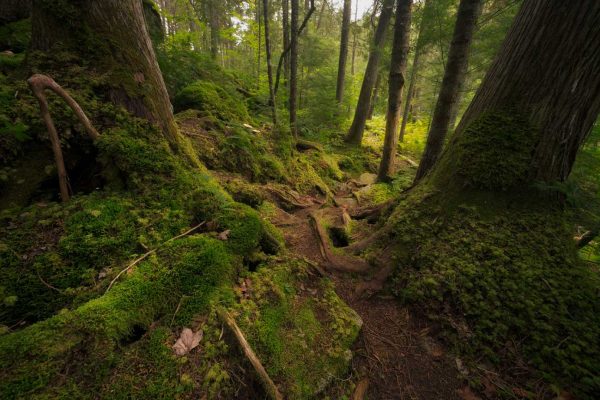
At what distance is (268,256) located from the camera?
10.6 feet

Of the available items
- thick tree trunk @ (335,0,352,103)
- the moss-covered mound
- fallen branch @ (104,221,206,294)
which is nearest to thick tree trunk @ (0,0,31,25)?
fallen branch @ (104,221,206,294)

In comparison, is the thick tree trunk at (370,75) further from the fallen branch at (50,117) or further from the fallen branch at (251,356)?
the fallen branch at (251,356)

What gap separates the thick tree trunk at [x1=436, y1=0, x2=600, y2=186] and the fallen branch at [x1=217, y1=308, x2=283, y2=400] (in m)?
3.26

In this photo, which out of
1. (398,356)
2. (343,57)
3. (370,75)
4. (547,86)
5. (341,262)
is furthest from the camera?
(343,57)

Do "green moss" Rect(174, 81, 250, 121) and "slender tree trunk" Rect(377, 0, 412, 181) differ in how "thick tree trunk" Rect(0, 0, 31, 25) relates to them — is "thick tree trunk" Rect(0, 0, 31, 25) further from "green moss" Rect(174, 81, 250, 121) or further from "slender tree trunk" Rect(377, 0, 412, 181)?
"slender tree trunk" Rect(377, 0, 412, 181)

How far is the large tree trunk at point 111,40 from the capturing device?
3150 mm

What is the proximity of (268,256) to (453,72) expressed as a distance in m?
4.80

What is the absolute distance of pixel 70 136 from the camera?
2.88 metres

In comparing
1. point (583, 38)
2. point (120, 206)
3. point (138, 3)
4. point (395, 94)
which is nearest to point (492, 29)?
point (395, 94)

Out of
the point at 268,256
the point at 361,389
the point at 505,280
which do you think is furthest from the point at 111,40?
the point at 505,280

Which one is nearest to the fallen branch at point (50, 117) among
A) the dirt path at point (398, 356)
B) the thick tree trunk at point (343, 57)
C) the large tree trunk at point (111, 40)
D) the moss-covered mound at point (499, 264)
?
the large tree trunk at point (111, 40)

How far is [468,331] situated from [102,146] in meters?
4.38

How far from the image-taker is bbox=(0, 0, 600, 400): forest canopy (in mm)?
1989

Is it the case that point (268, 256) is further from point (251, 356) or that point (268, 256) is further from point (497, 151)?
point (497, 151)
